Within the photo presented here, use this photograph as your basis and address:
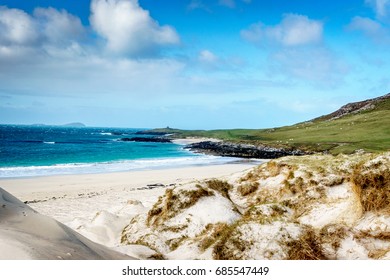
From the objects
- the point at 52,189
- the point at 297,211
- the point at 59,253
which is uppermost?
the point at 59,253

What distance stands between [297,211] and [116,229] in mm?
7375

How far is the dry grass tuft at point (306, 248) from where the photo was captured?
823 cm

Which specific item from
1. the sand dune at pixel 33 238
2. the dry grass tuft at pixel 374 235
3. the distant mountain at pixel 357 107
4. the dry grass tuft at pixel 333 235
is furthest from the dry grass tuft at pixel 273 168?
the distant mountain at pixel 357 107

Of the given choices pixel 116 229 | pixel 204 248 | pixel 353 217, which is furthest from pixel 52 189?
pixel 353 217

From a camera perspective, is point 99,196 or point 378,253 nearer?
point 378,253

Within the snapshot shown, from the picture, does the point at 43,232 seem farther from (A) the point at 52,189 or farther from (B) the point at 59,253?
(A) the point at 52,189

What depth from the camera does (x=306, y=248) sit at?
8.44 metres

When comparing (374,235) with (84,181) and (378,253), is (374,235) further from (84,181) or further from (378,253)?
(84,181)

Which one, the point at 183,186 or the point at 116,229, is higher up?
the point at 183,186

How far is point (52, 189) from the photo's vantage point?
3659 cm

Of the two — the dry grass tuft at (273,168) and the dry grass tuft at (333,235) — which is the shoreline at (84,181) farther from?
the dry grass tuft at (333,235)

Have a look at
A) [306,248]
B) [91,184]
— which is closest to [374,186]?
[306,248]

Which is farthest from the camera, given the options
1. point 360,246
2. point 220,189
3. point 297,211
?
point 220,189
